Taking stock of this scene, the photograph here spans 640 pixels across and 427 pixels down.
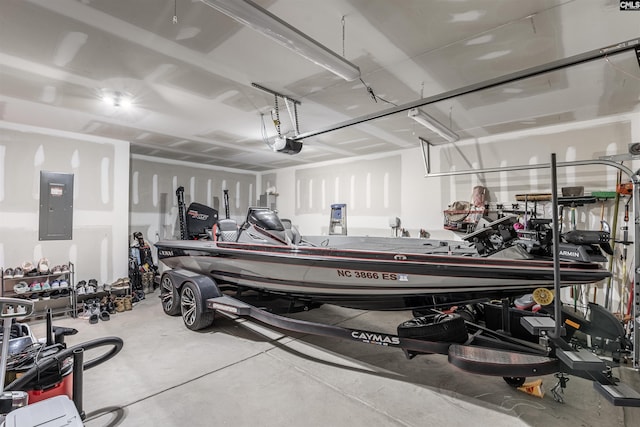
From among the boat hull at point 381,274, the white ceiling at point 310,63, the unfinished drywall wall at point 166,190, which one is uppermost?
the white ceiling at point 310,63

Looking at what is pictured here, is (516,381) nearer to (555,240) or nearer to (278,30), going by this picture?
(555,240)

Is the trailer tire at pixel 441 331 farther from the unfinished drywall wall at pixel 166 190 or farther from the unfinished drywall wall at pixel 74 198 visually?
the unfinished drywall wall at pixel 166 190

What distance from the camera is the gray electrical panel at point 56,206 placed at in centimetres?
470

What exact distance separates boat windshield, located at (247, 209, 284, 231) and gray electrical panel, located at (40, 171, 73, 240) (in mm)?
3540

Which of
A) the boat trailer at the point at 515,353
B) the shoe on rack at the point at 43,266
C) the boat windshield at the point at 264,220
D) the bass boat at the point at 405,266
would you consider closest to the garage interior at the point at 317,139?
the shoe on rack at the point at 43,266

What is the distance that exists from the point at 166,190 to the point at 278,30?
21.5ft

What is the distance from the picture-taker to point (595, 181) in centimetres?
426

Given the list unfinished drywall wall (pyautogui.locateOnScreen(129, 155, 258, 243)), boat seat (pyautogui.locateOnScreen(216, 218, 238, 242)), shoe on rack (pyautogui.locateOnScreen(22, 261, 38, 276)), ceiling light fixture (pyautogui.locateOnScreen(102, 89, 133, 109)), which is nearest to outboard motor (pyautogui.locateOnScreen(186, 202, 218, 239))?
unfinished drywall wall (pyautogui.locateOnScreen(129, 155, 258, 243))

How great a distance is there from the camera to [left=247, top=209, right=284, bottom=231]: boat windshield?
3.79 m

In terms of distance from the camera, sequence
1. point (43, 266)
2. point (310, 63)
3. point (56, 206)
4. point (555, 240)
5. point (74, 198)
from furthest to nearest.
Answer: point (74, 198) → point (56, 206) → point (43, 266) → point (310, 63) → point (555, 240)

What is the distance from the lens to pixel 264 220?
12.6 feet

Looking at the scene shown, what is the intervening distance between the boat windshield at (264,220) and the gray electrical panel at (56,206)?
3.54 meters

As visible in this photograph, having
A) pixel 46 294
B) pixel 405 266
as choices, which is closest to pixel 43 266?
pixel 46 294

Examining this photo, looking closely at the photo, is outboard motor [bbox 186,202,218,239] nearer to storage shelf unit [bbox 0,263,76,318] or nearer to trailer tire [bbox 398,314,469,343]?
storage shelf unit [bbox 0,263,76,318]
